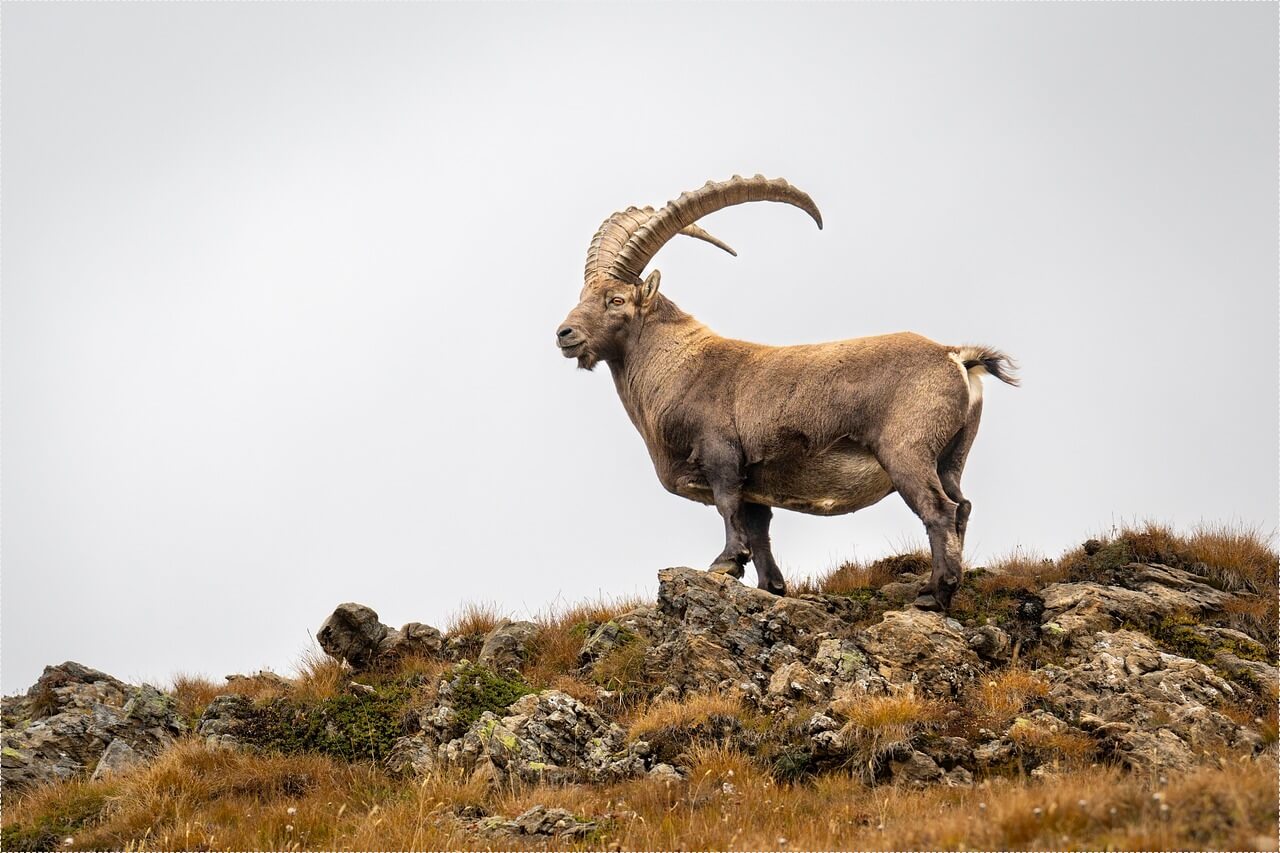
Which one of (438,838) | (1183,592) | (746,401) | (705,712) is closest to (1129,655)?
(1183,592)

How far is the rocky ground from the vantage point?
34.6ft

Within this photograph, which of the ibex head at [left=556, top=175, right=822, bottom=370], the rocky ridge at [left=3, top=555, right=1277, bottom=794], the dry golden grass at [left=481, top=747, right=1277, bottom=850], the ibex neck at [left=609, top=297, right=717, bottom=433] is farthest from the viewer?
the ibex head at [left=556, top=175, right=822, bottom=370]

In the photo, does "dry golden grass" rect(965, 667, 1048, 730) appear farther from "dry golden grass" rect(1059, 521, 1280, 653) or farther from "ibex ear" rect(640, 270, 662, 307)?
"ibex ear" rect(640, 270, 662, 307)

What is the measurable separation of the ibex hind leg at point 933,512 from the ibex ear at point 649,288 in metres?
4.47

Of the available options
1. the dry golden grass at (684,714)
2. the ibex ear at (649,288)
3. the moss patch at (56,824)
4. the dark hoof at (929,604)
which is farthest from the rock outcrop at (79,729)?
the dark hoof at (929,604)

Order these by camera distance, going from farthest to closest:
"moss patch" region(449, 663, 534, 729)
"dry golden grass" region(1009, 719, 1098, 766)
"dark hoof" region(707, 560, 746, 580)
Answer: "dark hoof" region(707, 560, 746, 580), "moss patch" region(449, 663, 534, 729), "dry golden grass" region(1009, 719, 1098, 766)

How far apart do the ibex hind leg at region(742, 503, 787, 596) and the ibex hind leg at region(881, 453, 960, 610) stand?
2.29m

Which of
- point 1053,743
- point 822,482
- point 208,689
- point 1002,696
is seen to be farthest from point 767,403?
point 208,689

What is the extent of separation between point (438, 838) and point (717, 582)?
5.18m

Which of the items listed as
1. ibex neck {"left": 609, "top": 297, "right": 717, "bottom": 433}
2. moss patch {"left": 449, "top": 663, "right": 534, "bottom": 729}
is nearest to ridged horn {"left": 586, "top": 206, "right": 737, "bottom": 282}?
ibex neck {"left": 609, "top": 297, "right": 717, "bottom": 433}

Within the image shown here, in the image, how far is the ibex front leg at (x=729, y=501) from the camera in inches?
580

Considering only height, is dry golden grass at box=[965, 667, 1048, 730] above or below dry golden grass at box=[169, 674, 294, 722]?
below

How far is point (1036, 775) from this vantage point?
32.3 feet

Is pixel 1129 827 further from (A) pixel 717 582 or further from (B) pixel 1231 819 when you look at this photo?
(A) pixel 717 582
